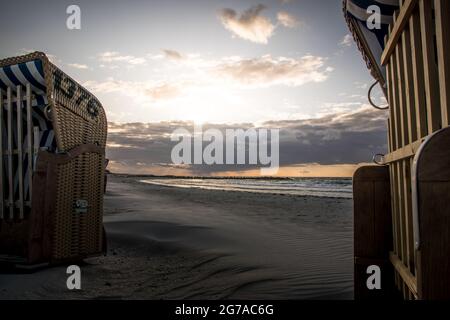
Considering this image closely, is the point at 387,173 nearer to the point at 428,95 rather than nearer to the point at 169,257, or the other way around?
the point at 428,95

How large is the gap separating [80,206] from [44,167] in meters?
0.79

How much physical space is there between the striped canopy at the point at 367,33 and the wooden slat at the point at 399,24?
1.36 feet

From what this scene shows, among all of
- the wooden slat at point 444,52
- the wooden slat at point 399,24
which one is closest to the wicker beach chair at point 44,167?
the wooden slat at point 399,24

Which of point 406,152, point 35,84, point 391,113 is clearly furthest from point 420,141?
point 35,84

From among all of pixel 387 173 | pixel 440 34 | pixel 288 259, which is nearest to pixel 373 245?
pixel 387 173

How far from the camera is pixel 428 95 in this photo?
207 cm

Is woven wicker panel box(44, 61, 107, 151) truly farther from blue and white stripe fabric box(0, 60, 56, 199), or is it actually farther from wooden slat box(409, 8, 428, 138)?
wooden slat box(409, 8, 428, 138)

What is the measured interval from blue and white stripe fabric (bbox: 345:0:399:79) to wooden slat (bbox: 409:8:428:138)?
98 cm

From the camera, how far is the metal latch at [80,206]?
15.5 ft

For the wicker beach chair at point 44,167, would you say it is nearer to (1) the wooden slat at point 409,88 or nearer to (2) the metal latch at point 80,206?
(2) the metal latch at point 80,206

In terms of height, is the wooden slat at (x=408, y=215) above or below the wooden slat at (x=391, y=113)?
below

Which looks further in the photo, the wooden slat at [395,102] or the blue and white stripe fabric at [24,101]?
the blue and white stripe fabric at [24,101]

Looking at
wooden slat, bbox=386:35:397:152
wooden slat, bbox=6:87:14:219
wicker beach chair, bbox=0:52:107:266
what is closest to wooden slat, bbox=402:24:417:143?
wooden slat, bbox=386:35:397:152
